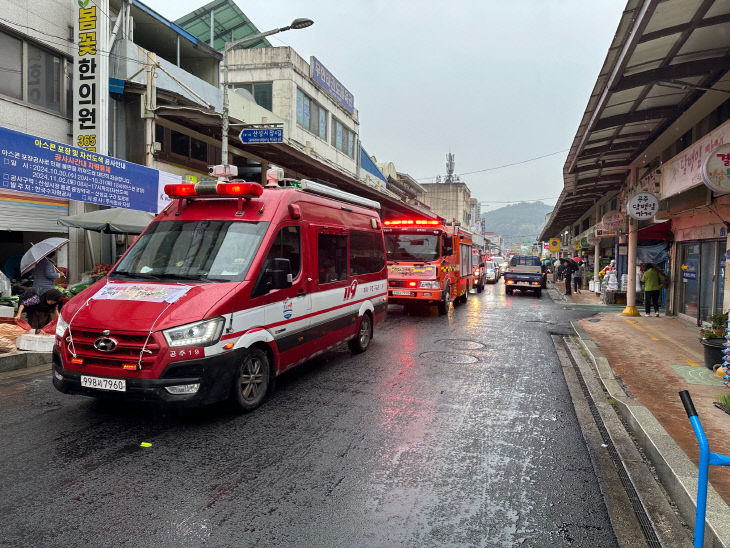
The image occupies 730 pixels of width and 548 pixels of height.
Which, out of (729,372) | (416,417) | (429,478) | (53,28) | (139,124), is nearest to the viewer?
(429,478)

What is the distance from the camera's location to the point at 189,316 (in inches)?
186

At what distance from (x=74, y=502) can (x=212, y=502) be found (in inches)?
36.9

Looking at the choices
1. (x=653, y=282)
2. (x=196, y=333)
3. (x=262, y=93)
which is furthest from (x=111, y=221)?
(x=262, y=93)

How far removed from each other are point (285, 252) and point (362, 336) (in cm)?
344

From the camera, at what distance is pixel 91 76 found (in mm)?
12891

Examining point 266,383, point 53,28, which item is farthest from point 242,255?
point 53,28

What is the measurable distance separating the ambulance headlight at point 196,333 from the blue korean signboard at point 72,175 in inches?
271

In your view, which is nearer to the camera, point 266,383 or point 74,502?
point 74,502

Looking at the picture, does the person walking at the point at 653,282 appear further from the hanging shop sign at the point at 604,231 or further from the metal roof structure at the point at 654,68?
the metal roof structure at the point at 654,68

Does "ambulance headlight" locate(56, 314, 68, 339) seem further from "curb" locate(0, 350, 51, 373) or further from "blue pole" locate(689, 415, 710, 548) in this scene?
"blue pole" locate(689, 415, 710, 548)

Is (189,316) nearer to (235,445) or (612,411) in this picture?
(235,445)

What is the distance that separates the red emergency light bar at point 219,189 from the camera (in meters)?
5.91

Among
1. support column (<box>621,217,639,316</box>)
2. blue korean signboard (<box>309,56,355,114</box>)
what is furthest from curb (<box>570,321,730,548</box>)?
blue korean signboard (<box>309,56,355,114</box>)

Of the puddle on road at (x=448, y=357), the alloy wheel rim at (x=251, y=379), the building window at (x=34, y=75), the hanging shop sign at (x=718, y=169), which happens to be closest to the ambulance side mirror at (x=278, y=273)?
the alloy wheel rim at (x=251, y=379)
